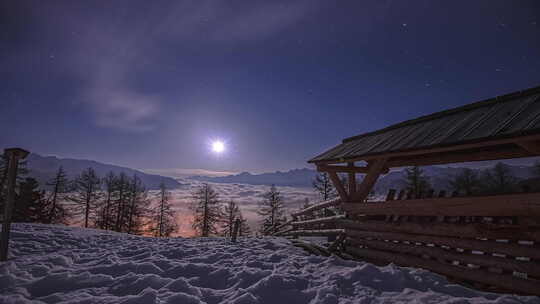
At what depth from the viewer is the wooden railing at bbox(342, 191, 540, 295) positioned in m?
3.68

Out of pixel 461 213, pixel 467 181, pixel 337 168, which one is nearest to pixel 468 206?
pixel 461 213

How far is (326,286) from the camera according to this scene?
3.94 metres

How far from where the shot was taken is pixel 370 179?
6.38 metres

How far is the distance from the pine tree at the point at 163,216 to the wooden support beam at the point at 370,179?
104 ft

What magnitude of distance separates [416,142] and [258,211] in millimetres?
30409

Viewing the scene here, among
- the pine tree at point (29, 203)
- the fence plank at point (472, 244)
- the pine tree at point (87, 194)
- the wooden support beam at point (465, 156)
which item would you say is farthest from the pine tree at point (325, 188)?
the pine tree at point (29, 203)

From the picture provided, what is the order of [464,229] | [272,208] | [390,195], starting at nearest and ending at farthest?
1. [464,229]
2. [390,195]
3. [272,208]

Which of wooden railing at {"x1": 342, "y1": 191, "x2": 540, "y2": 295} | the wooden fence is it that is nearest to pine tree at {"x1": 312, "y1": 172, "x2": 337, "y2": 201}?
the wooden fence

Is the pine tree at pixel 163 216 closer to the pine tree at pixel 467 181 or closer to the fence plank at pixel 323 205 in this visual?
the fence plank at pixel 323 205

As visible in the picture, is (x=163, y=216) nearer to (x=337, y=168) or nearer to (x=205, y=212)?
(x=205, y=212)

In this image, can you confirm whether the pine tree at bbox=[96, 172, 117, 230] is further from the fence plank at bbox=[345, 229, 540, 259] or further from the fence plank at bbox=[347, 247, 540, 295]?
the fence plank at bbox=[345, 229, 540, 259]

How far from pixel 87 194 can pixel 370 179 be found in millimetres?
34969

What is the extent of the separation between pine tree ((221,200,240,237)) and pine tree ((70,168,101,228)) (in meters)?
16.9

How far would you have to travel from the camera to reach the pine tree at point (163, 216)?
33.4m
